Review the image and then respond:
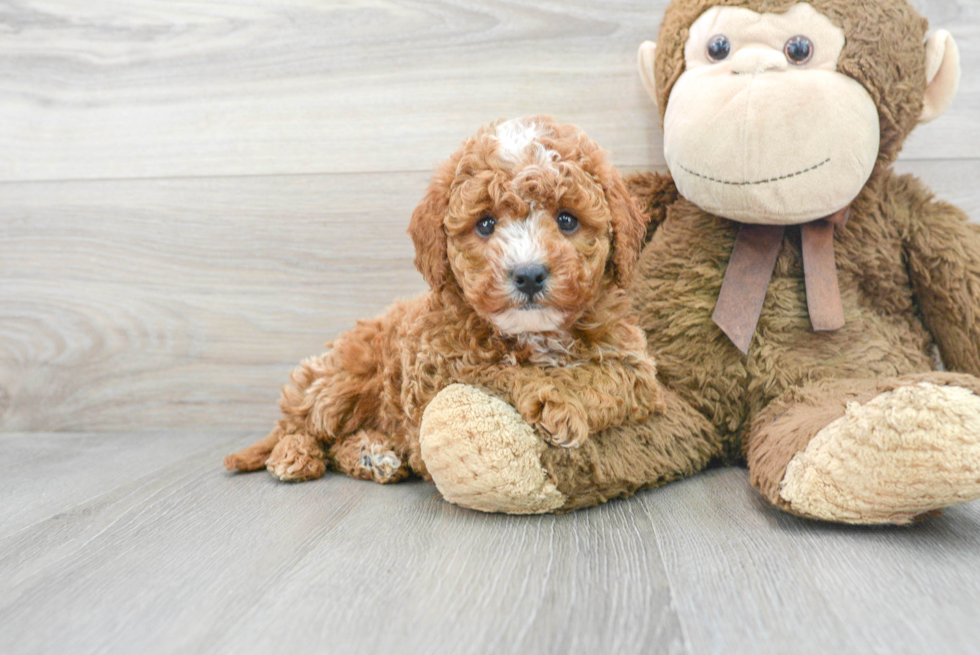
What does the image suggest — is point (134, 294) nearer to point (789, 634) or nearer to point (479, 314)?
point (479, 314)

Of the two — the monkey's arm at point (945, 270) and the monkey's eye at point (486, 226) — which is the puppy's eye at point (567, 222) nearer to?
the monkey's eye at point (486, 226)

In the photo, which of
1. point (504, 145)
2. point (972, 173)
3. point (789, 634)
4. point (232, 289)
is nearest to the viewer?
point (789, 634)

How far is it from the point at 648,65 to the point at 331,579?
1.10 m

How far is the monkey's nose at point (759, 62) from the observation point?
116cm

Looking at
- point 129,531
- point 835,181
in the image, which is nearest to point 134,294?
point 129,531

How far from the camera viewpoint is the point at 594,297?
109cm

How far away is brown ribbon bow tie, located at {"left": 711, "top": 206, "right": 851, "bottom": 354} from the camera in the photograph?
4.01ft

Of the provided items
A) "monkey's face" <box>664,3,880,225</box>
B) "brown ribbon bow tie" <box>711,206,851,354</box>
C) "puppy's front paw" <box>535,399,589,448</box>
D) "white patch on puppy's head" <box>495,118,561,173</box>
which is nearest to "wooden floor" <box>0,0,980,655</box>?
"puppy's front paw" <box>535,399,589,448</box>

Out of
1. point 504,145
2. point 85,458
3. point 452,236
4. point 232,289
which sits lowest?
point 85,458

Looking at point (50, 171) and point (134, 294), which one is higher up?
point (50, 171)

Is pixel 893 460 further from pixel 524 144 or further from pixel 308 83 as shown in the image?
pixel 308 83

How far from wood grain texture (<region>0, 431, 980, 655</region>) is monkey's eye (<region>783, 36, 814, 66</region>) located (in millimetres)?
707

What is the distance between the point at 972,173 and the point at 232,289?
1.68 meters

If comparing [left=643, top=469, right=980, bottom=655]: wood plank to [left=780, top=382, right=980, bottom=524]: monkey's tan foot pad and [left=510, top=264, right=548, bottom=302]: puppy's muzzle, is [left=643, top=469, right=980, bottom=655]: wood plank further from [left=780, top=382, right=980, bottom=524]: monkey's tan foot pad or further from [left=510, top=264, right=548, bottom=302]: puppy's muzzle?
[left=510, top=264, right=548, bottom=302]: puppy's muzzle
